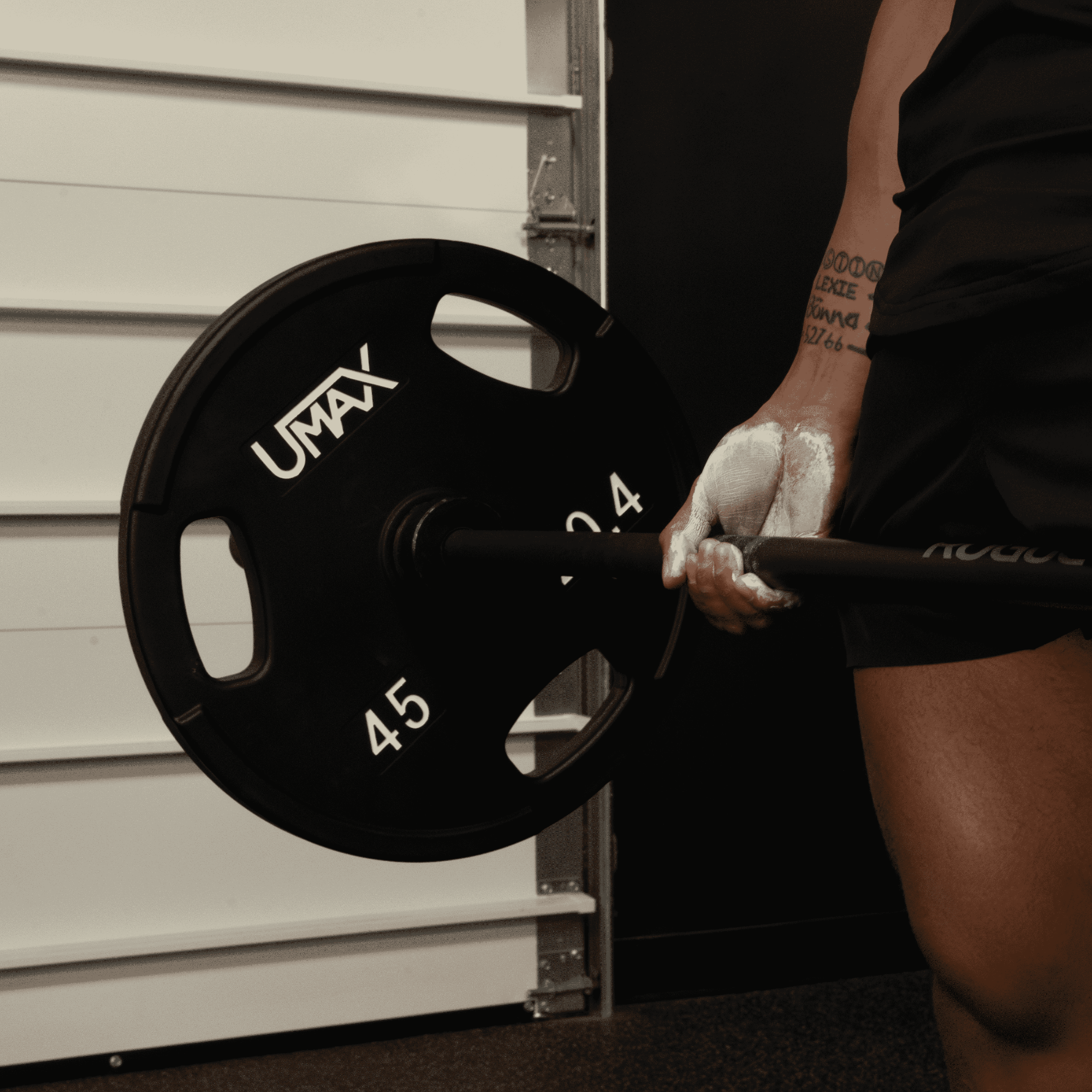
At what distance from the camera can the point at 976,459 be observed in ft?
2.33

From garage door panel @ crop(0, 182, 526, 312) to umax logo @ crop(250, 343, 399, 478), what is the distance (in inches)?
43.5

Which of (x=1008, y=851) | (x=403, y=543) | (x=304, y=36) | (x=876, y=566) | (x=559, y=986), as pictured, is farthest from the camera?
(x=559, y=986)

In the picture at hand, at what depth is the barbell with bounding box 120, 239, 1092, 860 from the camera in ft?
2.97

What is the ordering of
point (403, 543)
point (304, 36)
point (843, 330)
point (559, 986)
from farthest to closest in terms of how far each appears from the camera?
point (559, 986) < point (304, 36) < point (403, 543) < point (843, 330)

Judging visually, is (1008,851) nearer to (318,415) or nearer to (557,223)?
(318,415)

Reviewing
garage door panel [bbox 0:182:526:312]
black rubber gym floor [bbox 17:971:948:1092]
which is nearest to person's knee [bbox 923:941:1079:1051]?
black rubber gym floor [bbox 17:971:948:1092]

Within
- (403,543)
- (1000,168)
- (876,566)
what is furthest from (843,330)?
(403,543)

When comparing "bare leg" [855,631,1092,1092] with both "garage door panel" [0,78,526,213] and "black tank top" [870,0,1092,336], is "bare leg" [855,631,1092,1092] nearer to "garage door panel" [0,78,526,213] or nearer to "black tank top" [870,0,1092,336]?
"black tank top" [870,0,1092,336]

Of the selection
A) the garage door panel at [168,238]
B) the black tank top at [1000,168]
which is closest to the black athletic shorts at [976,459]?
the black tank top at [1000,168]

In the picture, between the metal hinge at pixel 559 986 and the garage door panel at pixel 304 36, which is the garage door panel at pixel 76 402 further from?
the metal hinge at pixel 559 986

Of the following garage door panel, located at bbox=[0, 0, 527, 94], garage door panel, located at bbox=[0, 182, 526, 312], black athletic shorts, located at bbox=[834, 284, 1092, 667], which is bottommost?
black athletic shorts, located at bbox=[834, 284, 1092, 667]

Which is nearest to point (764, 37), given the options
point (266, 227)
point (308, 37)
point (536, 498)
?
point (308, 37)

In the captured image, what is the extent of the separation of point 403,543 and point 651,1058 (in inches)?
59.8

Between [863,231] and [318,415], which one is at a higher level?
[863,231]
